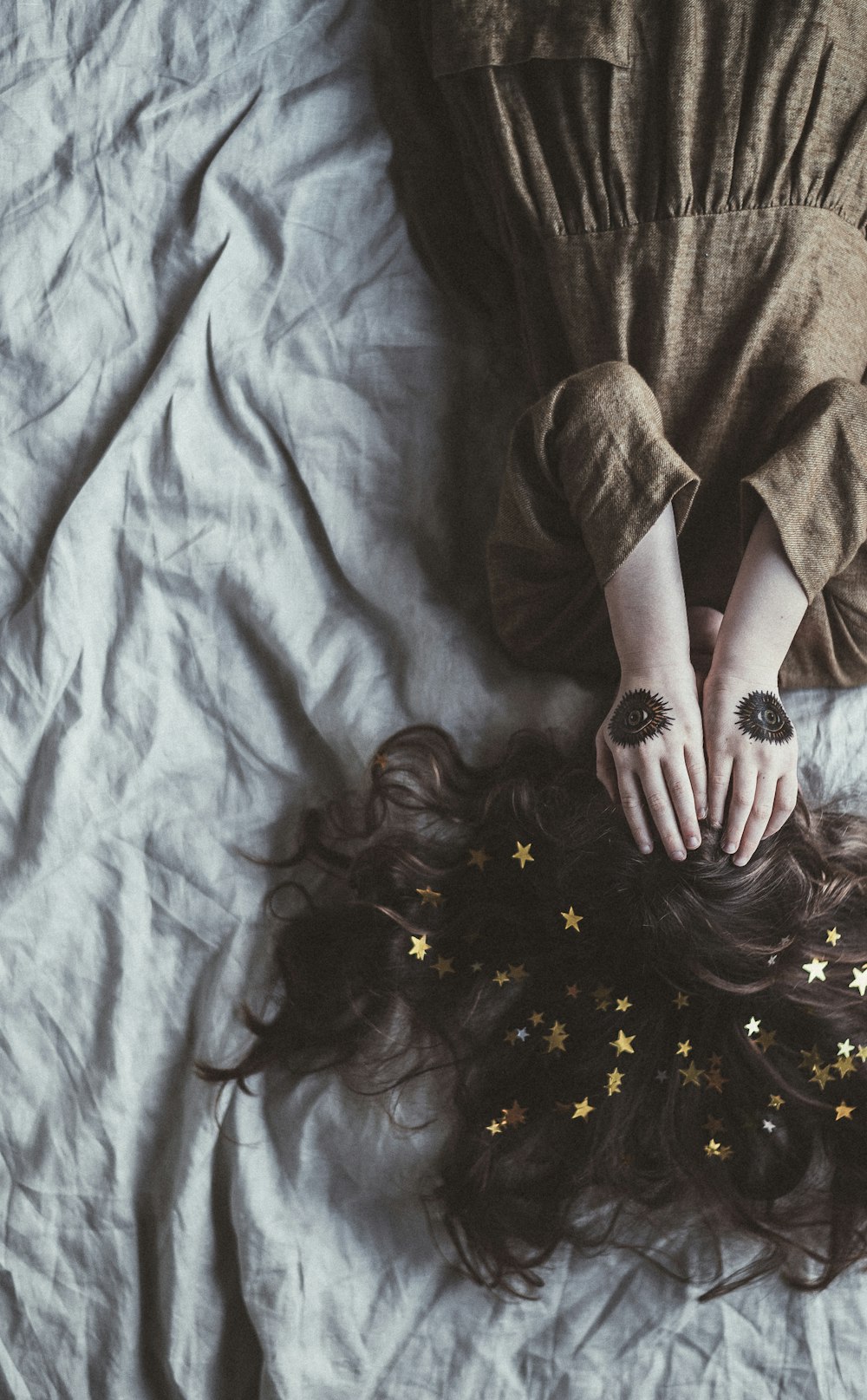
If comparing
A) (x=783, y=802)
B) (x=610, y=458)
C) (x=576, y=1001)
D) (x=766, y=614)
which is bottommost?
(x=576, y=1001)

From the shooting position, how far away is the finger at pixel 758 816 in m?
0.77

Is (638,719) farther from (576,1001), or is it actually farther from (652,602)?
(576,1001)

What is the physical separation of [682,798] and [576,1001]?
7.7 inches

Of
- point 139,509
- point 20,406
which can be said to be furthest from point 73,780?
point 20,406

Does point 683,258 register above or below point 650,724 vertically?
above

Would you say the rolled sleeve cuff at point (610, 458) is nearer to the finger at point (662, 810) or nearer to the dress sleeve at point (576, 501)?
the dress sleeve at point (576, 501)

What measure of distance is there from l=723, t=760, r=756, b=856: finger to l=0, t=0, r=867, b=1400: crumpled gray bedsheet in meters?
0.19

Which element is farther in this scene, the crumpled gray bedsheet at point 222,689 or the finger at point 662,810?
the crumpled gray bedsheet at point 222,689

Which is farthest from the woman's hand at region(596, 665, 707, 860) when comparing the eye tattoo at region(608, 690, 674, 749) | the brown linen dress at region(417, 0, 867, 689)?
the brown linen dress at region(417, 0, 867, 689)

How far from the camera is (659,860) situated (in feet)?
2.51

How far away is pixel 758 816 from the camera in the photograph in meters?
0.78

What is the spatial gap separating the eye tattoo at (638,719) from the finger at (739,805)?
0.06 m

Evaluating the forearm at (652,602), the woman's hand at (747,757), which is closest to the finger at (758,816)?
the woman's hand at (747,757)

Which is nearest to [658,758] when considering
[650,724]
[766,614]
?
[650,724]
